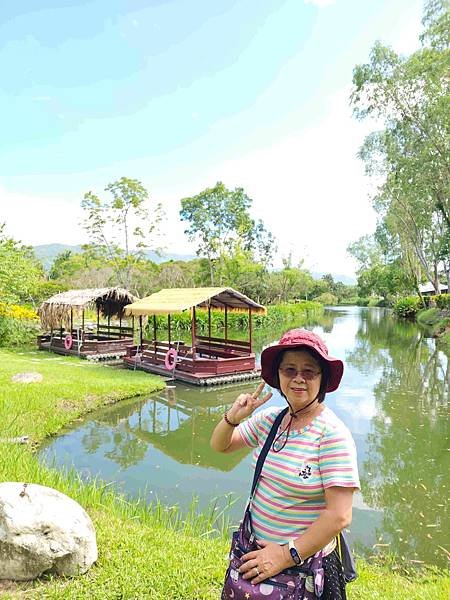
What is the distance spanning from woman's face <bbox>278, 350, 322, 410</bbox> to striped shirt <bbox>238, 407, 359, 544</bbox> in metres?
0.08

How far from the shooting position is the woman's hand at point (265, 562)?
1440 millimetres

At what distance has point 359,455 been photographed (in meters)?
6.66

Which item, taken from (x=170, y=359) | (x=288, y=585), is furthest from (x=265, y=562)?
(x=170, y=359)

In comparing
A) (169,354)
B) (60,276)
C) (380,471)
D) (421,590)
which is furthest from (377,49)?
(60,276)

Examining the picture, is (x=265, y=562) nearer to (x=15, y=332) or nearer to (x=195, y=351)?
(x=195, y=351)

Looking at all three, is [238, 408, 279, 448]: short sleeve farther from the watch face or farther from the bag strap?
the watch face

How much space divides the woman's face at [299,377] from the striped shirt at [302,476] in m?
0.08

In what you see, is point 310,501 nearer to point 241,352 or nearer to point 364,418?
point 364,418

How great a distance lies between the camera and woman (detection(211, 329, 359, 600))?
1.39 metres

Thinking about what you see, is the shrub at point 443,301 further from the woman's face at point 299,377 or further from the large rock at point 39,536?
the woman's face at point 299,377

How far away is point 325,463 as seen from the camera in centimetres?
141

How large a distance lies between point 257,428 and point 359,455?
560 cm

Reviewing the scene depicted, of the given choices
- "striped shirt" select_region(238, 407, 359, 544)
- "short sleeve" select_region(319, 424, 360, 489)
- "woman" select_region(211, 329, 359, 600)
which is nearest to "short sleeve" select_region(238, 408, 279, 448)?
"woman" select_region(211, 329, 359, 600)

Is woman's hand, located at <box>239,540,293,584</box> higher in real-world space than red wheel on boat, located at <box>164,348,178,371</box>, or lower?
higher
